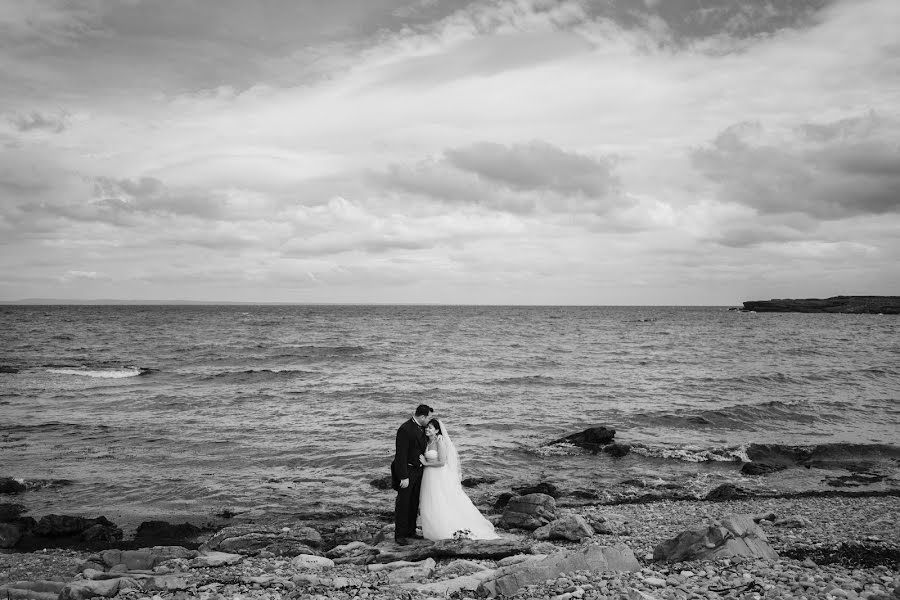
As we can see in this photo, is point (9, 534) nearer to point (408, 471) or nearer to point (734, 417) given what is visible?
point (408, 471)

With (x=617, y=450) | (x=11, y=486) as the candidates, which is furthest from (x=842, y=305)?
(x=11, y=486)

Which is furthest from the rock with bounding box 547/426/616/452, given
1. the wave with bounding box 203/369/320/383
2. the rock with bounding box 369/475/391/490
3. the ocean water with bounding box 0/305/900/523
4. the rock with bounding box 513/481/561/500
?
the wave with bounding box 203/369/320/383

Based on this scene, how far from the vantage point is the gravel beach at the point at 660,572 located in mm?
7988

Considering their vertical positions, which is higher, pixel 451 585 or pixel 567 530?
pixel 451 585

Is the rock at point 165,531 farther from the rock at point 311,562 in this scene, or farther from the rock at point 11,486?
the rock at point 11,486

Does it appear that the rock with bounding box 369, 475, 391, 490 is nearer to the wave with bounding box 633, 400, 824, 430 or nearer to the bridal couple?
the bridal couple

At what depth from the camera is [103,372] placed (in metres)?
40.2

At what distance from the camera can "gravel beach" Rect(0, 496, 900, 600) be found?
7.99 m

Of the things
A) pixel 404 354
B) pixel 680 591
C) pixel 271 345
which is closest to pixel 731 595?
pixel 680 591

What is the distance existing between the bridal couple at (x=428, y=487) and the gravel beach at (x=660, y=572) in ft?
3.99

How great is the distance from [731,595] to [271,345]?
59.2 meters

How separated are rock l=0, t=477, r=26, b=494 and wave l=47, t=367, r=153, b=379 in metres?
22.6

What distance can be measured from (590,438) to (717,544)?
39.9 ft

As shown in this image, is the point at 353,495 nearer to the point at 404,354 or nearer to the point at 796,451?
the point at 796,451
